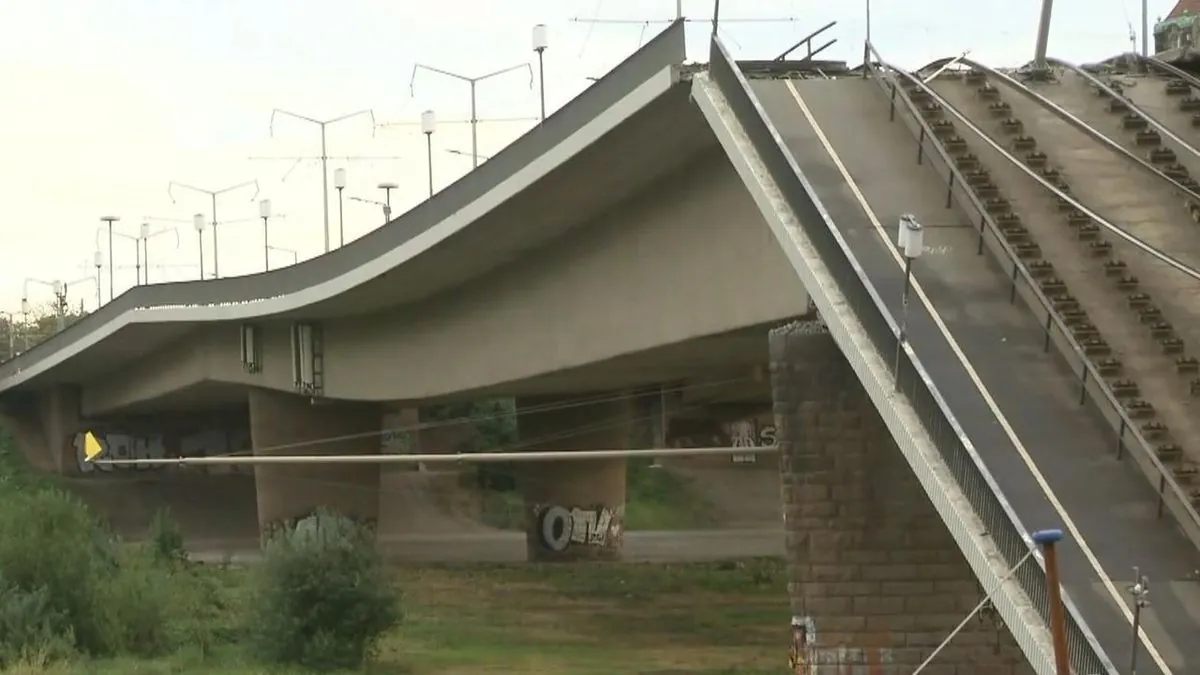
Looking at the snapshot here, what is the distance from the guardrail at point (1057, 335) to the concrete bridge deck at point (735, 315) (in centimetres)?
15

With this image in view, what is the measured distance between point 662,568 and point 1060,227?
2644 centimetres

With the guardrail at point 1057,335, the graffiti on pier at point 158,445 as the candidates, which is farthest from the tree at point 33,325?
the guardrail at point 1057,335

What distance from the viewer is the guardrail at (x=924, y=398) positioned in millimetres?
12711

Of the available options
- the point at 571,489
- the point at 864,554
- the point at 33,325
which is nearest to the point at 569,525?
the point at 571,489

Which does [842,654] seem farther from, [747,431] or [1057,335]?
[747,431]

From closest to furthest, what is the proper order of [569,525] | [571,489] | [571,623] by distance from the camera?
1. [571,623]
2. [569,525]
3. [571,489]

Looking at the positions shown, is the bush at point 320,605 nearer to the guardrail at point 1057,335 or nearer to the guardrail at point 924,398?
the guardrail at point 924,398

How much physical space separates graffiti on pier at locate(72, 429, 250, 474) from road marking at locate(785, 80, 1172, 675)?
52.8 m

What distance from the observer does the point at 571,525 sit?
49.3 metres

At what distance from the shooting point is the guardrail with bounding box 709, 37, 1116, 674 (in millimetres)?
12711

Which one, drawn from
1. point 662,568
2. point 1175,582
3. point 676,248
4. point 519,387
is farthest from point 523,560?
point 1175,582

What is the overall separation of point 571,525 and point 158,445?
1204 inches

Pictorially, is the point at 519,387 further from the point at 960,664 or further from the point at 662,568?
the point at 960,664

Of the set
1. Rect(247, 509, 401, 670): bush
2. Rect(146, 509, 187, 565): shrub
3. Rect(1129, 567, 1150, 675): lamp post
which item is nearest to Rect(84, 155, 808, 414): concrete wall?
Rect(146, 509, 187, 565): shrub
